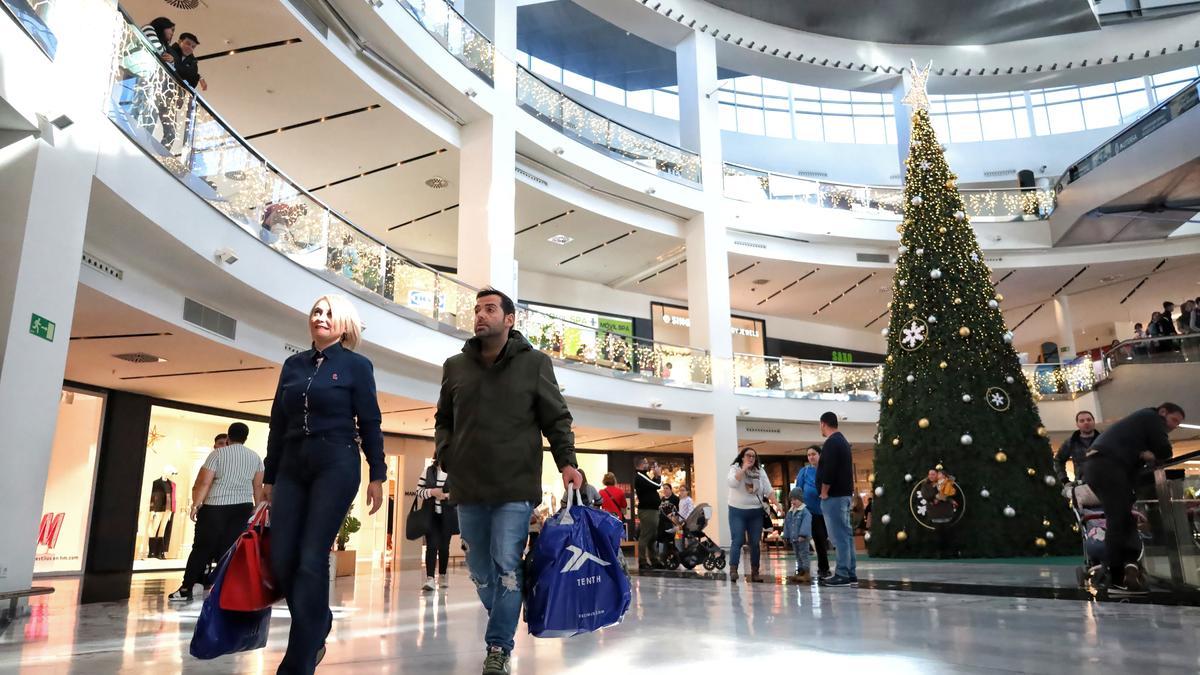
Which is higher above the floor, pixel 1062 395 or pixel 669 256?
pixel 669 256

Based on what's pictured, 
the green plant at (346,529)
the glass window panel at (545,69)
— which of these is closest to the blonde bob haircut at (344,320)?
the green plant at (346,529)

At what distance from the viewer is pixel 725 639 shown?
3.55 meters

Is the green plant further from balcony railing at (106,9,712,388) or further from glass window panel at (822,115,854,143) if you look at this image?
glass window panel at (822,115,854,143)

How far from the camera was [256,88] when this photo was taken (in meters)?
11.3

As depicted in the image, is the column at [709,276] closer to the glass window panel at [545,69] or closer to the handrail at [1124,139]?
the glass window panel at [545,69]

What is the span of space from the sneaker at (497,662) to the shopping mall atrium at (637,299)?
0.08m

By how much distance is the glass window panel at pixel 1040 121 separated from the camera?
27.4 metres

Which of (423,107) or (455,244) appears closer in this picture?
(423,107)

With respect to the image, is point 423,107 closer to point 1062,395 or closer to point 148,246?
point 148,246

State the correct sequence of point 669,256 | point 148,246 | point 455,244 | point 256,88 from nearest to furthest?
point 148,246
point 256,88
point 455,244
point 669,256

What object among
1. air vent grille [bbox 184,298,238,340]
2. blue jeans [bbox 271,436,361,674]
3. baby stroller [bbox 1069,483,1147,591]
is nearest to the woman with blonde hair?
blue jeans [bbox 271,436,361,674]

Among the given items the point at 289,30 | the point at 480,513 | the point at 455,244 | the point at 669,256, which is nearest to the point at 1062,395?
the point at 669,256

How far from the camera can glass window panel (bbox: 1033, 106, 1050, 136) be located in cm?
2742

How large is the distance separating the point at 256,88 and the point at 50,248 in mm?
7137
